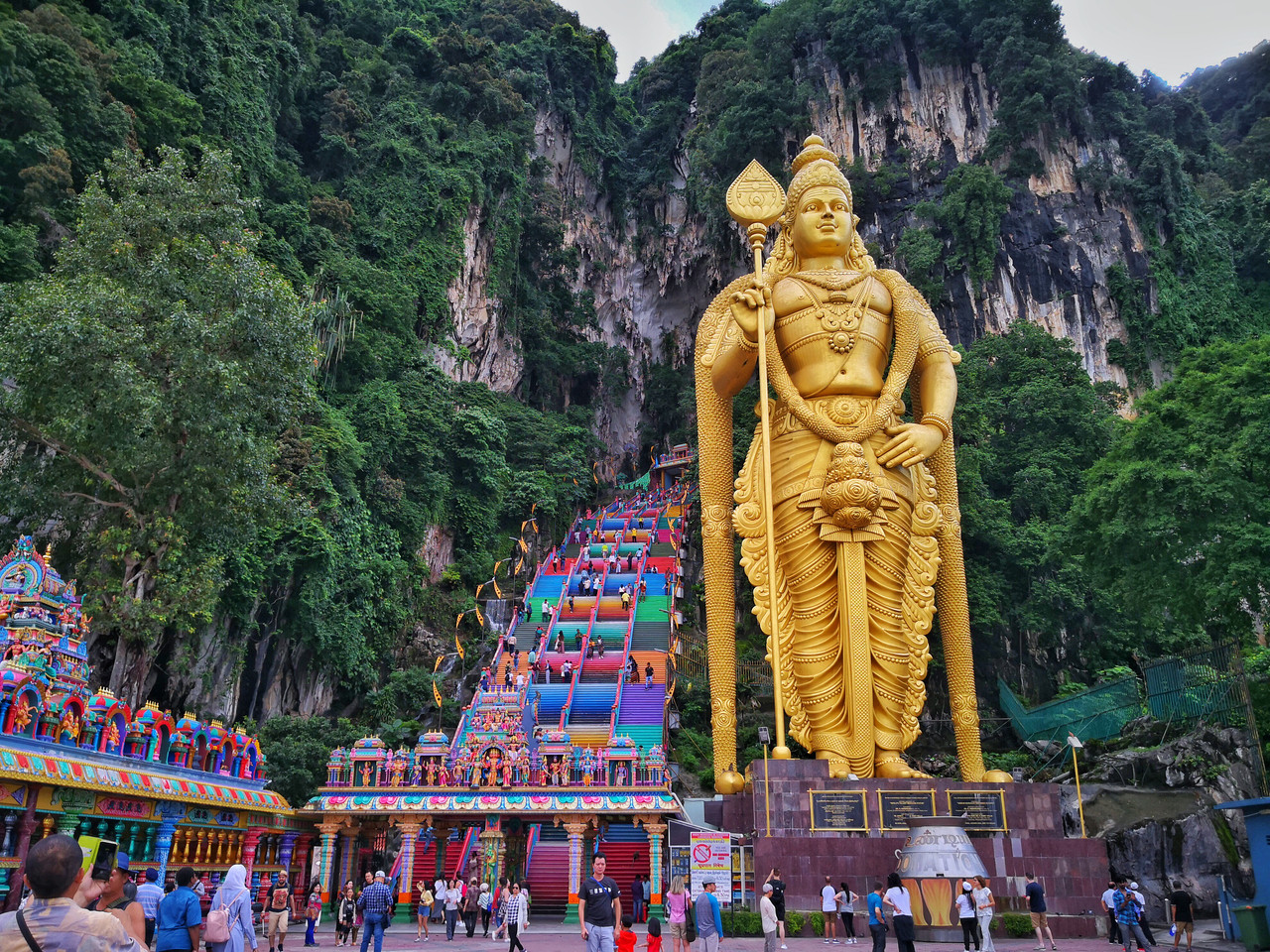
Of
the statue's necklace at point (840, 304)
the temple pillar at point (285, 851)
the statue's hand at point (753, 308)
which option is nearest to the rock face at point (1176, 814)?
the statue's necklace at point (840, 304)

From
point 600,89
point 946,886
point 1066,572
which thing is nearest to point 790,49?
point 600,89

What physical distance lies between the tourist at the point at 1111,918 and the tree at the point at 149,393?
9637 mm

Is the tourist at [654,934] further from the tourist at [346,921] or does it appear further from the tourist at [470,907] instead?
the tourist at [470,907]

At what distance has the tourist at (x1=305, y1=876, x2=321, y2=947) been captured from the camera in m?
8.82

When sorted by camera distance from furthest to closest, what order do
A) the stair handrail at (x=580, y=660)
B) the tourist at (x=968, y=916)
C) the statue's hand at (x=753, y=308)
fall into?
the stair handrail at (x=580, y=660), the statue's hand at (x=753, y=308), the tourist at (x=968, y=916)

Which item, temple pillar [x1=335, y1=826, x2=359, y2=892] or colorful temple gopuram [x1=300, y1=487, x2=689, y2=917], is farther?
temple pillar [x1=335, y1=826, x2=359, y2=892]

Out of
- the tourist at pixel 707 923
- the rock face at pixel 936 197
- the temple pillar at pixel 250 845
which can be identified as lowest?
the tourist at pixel 707 923

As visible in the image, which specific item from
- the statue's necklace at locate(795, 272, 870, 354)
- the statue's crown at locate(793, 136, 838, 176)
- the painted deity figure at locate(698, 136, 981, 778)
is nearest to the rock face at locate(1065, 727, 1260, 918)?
the painted deity figure at locate(698, 136, 981, 778)

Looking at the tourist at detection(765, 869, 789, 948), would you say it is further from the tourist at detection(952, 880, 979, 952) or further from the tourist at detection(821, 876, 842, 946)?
the tourist at detection(952, 880, 979, 952)

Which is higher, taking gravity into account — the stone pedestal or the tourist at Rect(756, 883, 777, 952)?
the stone pedestal

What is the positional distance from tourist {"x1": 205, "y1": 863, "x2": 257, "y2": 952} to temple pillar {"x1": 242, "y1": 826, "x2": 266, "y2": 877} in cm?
545

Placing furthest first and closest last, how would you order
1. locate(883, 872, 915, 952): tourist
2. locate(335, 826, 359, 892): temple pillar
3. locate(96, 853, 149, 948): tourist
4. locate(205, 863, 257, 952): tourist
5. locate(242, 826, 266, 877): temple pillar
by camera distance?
locate(335, 826, 359, 892): temple pillar < locate(242, 826, 266, 877): temple pillar < locate(883, 872, 915, 952): tourist < locate(205, 863, 257, 952): tourist < locate(96, 853, 149, 948): tourist

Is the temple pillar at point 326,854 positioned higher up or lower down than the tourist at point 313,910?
higher up

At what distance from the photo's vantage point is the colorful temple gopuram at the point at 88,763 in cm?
710
